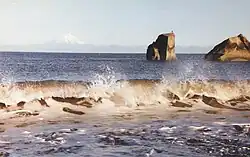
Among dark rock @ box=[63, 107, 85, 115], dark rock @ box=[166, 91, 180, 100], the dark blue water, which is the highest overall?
dark rock @ box=[166, 91, 180, 100]

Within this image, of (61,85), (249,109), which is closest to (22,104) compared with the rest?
(61,85)

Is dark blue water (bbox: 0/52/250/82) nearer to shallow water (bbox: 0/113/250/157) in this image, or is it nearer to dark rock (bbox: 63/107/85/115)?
dark rock (bbox: 63/107/85/115)

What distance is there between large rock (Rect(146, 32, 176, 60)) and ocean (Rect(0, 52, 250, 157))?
110909mm

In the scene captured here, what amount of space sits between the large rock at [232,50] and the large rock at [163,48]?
16100 millimetres

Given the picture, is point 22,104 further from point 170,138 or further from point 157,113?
point 170,138

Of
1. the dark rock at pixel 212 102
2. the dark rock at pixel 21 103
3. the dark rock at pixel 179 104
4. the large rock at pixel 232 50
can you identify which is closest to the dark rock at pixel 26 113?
the dark rock at pixel 21 103

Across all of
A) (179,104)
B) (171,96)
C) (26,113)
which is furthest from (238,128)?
(171,96)

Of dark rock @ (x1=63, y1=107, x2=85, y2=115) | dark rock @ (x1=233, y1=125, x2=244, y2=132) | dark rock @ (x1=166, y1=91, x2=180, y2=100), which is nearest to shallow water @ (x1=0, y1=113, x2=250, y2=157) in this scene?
dark rock @ (x1=233, y1=125, x2=244, y2=132)

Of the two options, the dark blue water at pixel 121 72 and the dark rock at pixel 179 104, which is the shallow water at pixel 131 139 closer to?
the dark rock at pixel 179 104

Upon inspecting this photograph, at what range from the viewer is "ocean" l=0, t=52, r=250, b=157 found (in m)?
15.2

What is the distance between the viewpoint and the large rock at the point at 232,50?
147875mm

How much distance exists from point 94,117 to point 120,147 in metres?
7.66

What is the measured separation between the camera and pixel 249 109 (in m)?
26.7

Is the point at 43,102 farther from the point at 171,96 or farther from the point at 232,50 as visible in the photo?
the point at 232,50
